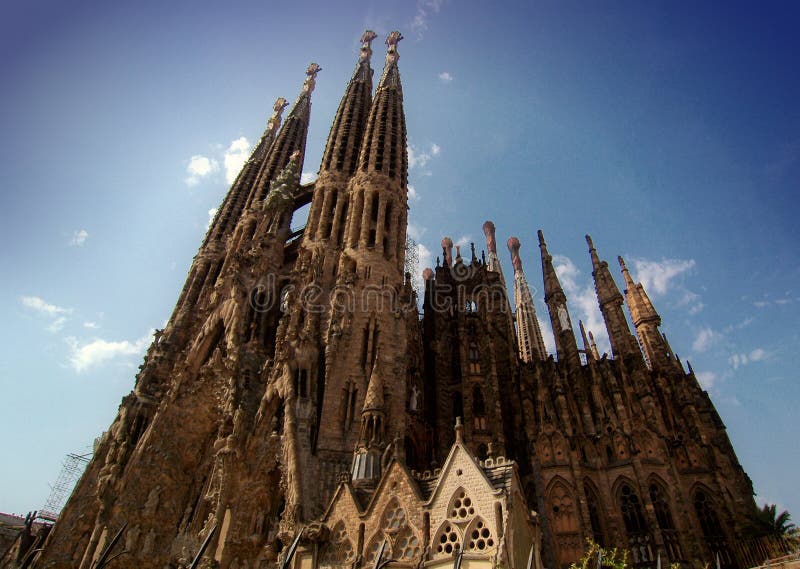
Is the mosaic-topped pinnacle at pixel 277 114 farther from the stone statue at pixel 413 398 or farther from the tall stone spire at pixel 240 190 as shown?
the stone statue at pixel 413 398

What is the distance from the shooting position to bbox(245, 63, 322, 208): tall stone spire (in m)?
44.8

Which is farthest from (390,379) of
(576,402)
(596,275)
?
(596,275)

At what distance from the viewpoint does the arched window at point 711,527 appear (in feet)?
69.9

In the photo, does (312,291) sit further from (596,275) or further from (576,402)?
(596,275)

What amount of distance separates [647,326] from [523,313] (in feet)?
112

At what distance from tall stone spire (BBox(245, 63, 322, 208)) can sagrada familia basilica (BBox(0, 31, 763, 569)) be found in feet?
38.6

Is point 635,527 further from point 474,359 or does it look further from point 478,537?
point 478,537

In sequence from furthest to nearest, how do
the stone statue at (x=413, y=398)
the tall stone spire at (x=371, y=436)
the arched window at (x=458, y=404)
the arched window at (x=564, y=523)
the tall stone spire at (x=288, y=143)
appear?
the tall stone spire at (x=288, y=143), the arched window at (x=458, y=404), the stone statue at (x=413, y=398), the arched window at (x=564, y=523), the tall stone spire at (x=371, y=436)

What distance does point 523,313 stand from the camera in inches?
2630

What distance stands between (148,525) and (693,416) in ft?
81.4

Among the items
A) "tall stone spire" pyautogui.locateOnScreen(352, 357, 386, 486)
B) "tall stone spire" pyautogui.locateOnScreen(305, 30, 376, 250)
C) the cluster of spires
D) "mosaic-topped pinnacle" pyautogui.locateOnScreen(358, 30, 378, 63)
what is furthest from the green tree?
"mosaic-topped pinnacle" pyautogui.locateOnScreen(358, 30, 378, 63)

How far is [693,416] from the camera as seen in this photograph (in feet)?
82.9

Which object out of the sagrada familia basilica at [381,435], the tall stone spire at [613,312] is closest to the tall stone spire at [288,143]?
the sagrada familia basilica at [381,435]

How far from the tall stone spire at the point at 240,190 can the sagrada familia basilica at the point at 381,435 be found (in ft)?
27.8
